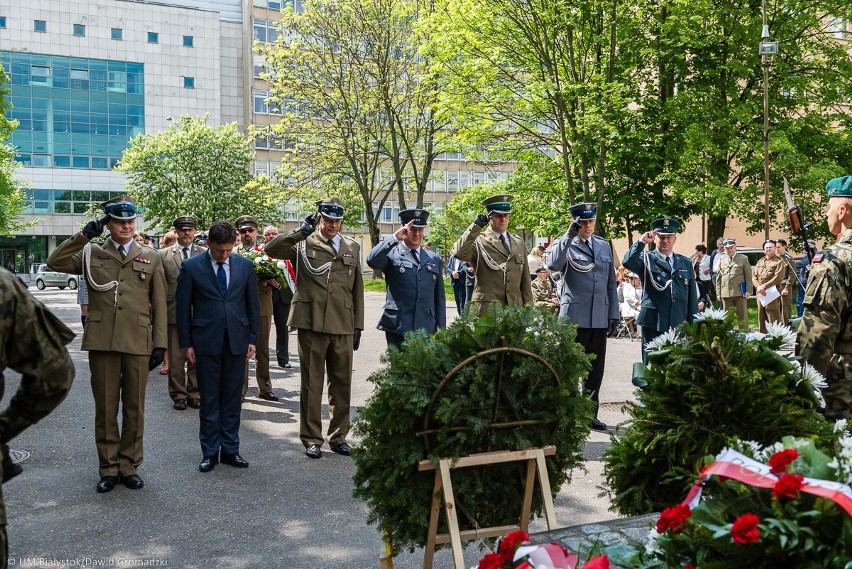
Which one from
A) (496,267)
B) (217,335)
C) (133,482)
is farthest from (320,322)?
(496,267)

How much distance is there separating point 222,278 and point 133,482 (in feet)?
6.18

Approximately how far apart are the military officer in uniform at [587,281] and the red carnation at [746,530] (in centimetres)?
686

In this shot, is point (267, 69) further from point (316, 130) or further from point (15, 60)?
point (15, 60)

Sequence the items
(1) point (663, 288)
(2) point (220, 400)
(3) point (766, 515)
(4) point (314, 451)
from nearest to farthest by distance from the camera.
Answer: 1. (3) point (766, 515)
2. (2) point (220, 400)
3. (4) point (314, 451)
4. (1) point (663, 288)

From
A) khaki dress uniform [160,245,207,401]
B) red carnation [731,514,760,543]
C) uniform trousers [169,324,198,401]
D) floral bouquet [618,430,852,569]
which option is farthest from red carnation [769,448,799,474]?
uniform trousers [169,324,198,401]

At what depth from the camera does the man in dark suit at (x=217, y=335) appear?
23.0 feet

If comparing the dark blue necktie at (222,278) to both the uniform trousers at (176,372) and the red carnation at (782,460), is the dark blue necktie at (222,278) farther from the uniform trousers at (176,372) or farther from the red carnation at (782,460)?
the red carnation at (782,460)

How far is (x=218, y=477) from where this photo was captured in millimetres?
6645

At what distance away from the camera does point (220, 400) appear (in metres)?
7.15

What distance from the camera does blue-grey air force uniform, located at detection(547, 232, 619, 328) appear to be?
347 inches

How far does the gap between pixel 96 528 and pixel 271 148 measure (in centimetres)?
6959

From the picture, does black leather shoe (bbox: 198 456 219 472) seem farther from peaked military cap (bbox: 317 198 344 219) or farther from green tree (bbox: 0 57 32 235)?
green tree (bbox: 0 57 32 235)

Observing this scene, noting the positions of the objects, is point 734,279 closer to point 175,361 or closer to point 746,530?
point 175,361

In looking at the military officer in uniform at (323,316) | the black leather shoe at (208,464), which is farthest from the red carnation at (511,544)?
the military officer in uniform at (323,316)
